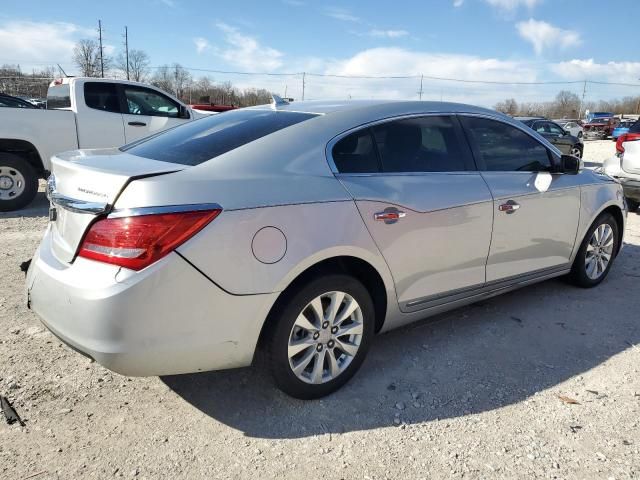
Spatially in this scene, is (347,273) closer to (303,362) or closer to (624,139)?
(303,362)

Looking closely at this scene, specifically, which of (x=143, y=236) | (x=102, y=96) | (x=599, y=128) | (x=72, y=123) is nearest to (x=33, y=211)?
(x=72, y=123)

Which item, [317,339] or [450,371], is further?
[450,371]

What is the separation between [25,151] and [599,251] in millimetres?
7432

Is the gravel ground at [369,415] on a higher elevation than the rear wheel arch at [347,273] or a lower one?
lower

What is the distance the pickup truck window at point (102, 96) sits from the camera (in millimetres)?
8133

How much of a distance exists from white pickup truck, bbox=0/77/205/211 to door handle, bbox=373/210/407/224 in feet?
20.8

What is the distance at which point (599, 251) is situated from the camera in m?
4.68

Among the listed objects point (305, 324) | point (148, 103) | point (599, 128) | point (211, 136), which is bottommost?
point (305, 324)

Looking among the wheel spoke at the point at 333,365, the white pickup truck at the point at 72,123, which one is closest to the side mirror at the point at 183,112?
the white pickup truck at the point at 72,123

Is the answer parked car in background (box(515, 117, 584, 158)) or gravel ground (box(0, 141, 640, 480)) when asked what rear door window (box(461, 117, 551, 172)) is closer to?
gravel ground (box(0, 141, 640, 480))

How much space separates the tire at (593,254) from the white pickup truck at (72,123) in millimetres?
6473

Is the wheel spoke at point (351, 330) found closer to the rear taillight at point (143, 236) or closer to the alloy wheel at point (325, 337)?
the alloy wheel at point (325, 337)

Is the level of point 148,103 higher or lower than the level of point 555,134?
higher

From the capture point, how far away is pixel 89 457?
2355 millimetres
